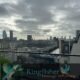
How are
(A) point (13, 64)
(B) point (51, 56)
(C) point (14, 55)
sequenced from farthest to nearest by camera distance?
1. (C) point (14, 55)
2. (B) point (51, 56)
3. (A) point (13, 64)

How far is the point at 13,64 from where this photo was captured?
916 cm

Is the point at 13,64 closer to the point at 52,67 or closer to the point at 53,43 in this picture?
the point at 52,67

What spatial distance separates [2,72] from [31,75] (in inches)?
42.4

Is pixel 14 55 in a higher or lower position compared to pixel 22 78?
higher

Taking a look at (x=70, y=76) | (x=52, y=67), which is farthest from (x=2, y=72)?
(x=70, y=76)

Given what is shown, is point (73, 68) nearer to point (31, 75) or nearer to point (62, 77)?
point (62, 77)

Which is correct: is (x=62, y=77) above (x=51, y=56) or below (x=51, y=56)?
below

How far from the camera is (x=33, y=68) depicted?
8852 millimetres

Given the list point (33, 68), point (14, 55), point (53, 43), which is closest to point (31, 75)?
point (33, 68)

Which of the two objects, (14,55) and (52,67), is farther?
(14,55)

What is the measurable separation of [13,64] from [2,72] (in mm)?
484

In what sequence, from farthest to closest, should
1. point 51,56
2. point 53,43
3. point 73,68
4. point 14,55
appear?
point 53,43, point 14,55, point 51,56, point 73,68

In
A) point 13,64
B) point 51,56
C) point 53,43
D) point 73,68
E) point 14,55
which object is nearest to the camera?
point 73,68

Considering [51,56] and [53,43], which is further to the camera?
[53,43]
